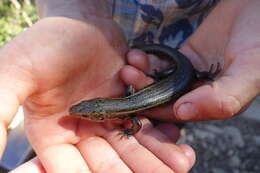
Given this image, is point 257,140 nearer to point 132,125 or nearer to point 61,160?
point 132,125

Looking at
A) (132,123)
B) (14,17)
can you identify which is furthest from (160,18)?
(14,17)

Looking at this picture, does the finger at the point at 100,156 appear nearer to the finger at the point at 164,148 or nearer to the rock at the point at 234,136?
the finger at the point at 164,148

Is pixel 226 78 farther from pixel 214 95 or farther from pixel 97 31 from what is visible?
pixel 97 31

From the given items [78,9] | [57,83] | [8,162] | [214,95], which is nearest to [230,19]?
[214,95]

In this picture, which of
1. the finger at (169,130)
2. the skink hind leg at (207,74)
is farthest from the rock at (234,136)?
the finger at (169,130)

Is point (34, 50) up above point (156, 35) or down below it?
above
